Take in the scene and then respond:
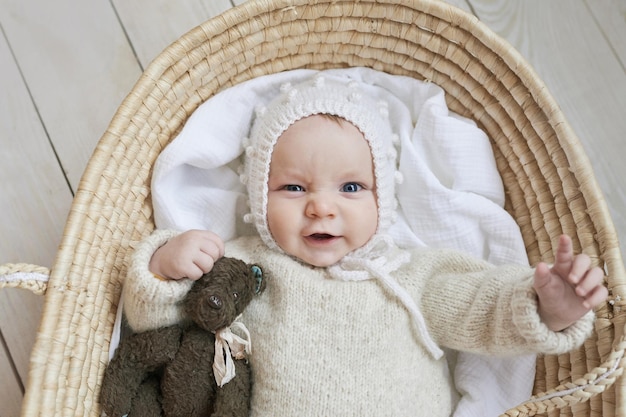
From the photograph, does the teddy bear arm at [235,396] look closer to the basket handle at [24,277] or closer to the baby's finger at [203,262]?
the baby's finger at [203,262]

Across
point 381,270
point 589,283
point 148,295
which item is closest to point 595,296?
point 589,283

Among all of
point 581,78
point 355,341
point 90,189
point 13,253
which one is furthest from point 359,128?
point 13,253

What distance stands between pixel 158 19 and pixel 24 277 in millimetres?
833

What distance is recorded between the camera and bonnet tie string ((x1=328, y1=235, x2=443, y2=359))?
3.54 feet

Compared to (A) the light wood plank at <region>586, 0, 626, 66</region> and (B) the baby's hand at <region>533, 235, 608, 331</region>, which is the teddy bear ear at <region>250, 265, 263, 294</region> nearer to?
(B) the baby's hand at <region>533, 235, 608, 331</region>

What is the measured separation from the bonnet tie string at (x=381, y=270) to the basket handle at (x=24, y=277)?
48cm

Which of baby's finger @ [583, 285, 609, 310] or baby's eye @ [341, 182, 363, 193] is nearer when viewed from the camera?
baby's finger @ [583, 285, 609, 310]

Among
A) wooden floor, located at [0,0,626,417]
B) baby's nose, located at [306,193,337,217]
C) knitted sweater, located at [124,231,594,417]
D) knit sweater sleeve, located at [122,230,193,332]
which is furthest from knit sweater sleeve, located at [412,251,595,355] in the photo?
wooden floor, located at [0,0,626,417]

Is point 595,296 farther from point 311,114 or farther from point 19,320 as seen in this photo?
point 19,320

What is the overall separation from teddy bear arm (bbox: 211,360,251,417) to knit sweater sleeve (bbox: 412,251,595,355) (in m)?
0.34

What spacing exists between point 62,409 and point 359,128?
682 millimetres

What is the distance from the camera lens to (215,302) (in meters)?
0.95

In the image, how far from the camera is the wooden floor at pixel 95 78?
56.2 inches

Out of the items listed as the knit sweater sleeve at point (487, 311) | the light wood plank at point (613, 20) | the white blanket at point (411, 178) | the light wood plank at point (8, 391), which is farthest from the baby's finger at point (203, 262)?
the light wood plank at point (613, 20)
